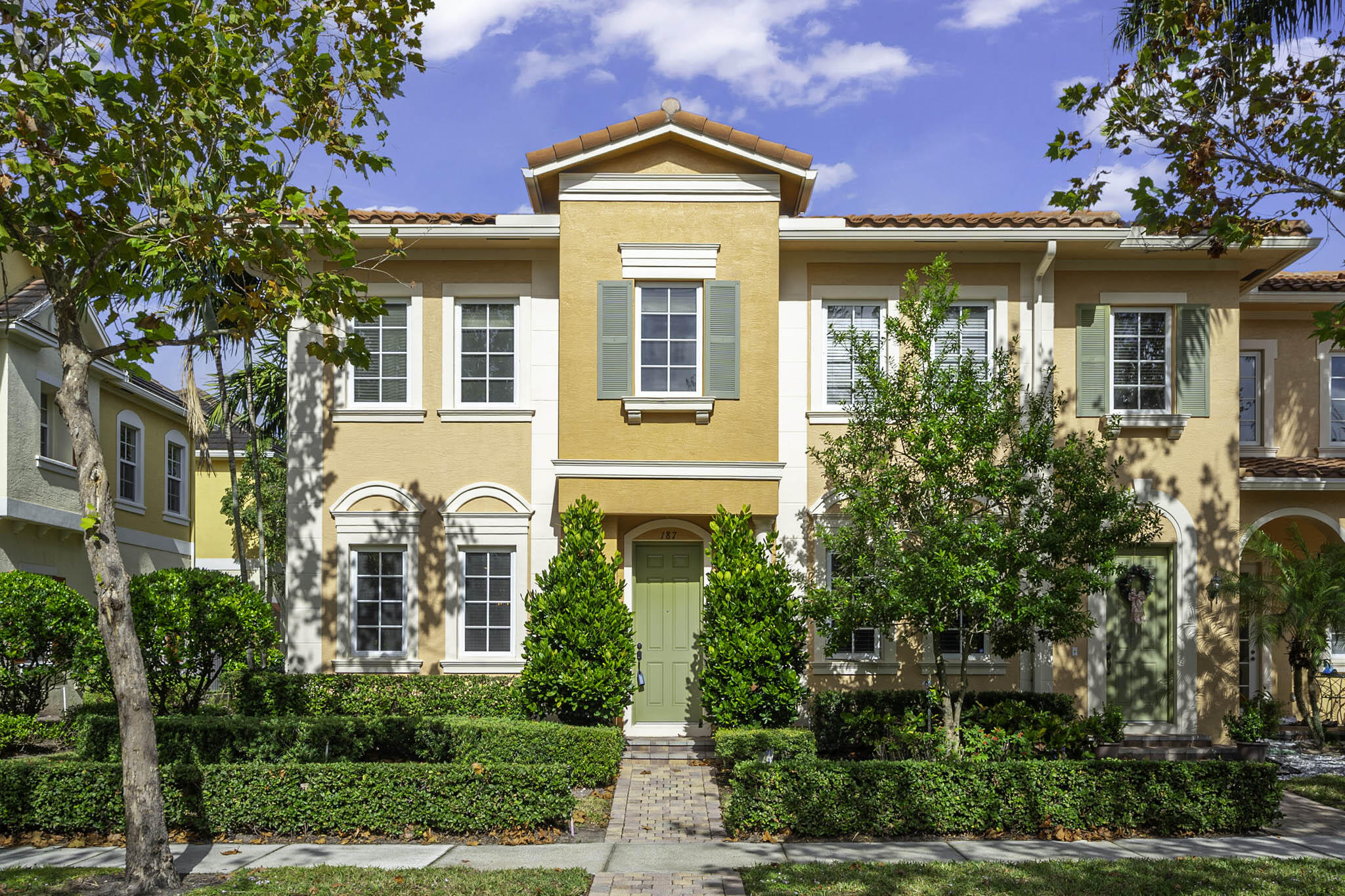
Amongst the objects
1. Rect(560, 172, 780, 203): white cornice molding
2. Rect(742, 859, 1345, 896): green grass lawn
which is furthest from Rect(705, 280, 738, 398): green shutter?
Rect(742, 859, 1345, 896): green grass lawn

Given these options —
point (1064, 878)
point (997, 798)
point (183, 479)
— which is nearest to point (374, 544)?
point (997, 798)

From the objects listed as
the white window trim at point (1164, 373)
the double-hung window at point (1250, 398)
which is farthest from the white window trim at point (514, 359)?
the double-hung window at point (1250, 398)

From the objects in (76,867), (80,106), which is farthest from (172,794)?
(80,106)

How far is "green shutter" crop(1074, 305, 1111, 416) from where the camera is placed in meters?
Result: 13.9

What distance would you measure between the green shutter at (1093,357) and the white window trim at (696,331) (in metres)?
5.32

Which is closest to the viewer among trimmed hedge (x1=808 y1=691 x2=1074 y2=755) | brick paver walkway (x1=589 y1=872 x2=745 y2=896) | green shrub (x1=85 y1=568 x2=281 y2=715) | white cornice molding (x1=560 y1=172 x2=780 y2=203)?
brick paver walkway (x1=589 y1=872 x2=745 y2=896)

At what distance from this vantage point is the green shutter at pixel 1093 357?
1391 centimetres

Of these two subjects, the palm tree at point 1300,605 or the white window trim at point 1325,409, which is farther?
the white window trim at point 1325,409

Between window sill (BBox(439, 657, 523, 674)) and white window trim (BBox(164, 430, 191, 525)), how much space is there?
12365 millimetres

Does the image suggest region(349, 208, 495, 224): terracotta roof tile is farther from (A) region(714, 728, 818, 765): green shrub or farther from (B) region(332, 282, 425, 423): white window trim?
(A) region(714, 728, 818, 765): green shrub

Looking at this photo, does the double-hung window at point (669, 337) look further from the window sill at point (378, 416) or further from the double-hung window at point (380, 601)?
the double-hung window at point (380, 601)

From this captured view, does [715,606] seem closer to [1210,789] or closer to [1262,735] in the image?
[1210,789]

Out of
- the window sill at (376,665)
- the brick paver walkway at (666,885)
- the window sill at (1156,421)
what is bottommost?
the brick paver walkway at (666,885)

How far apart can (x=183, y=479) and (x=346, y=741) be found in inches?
591
